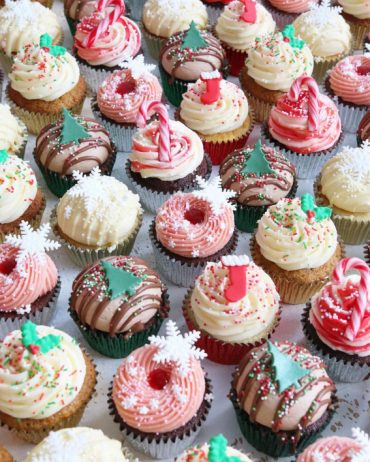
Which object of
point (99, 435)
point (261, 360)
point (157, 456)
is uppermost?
point (261, 360)

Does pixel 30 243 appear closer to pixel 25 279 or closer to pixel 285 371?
pixel 25 279

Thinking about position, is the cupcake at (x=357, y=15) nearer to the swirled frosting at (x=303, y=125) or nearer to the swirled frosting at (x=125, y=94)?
the swirled frosting at (x=303, y=125)

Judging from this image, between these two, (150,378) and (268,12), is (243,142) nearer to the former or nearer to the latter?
(268,12)

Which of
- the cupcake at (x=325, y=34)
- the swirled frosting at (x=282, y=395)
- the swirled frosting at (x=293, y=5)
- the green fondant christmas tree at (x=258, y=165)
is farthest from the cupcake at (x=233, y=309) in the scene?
the swirled frosting at (x=293, y=5)

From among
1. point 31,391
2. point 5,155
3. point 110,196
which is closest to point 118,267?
point 110,196

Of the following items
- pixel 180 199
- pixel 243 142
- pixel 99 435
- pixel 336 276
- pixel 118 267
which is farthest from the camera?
pixel 243 142

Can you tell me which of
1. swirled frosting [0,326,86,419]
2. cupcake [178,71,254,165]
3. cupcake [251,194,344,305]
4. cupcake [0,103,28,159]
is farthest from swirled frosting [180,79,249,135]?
swirled frosting [0,326,86,419]
